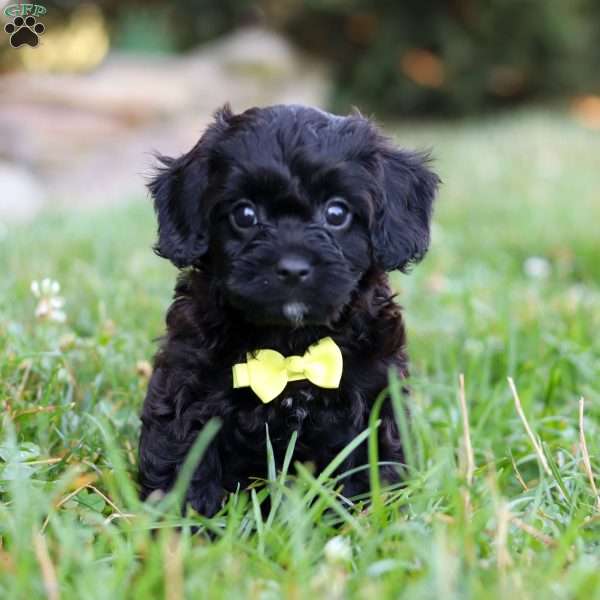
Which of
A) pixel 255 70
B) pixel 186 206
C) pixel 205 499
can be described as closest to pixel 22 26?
pixel 186 206

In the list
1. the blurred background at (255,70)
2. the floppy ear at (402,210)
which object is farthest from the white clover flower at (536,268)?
the blurred background at (255,70)

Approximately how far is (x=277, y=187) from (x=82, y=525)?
1030 millimetres

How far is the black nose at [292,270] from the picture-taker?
2.44m

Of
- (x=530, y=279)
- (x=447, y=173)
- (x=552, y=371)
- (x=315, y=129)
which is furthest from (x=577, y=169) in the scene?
(x=315, y=129)

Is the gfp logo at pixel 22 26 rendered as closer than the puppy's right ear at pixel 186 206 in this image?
No

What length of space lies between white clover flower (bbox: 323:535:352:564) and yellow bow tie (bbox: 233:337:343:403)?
0.53m

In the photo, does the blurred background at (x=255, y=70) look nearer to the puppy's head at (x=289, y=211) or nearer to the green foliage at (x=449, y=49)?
the green foliage at (x=449, y=49)

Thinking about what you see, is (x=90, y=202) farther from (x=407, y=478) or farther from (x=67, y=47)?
(x=407, y=478)

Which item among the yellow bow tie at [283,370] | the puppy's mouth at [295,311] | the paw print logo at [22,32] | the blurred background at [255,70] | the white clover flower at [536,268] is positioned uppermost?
the blurred background at [255,70]

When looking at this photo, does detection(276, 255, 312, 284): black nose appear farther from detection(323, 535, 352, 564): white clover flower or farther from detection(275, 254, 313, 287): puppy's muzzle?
detection(323, 535, 352, 564): white clover flower

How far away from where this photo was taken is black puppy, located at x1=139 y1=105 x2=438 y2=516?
2557mm

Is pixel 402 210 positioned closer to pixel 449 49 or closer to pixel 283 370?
pixel 283 370

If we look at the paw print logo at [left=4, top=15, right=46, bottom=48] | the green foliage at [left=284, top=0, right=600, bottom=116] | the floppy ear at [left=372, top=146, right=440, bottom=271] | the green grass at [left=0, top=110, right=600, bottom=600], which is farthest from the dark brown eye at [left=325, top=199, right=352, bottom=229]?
the green foliage at [left=284, top=0, right=600, bottom=116]

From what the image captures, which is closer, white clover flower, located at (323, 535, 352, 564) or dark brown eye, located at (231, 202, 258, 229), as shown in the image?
white clover flower, located at (323, 535, 352, 564)
